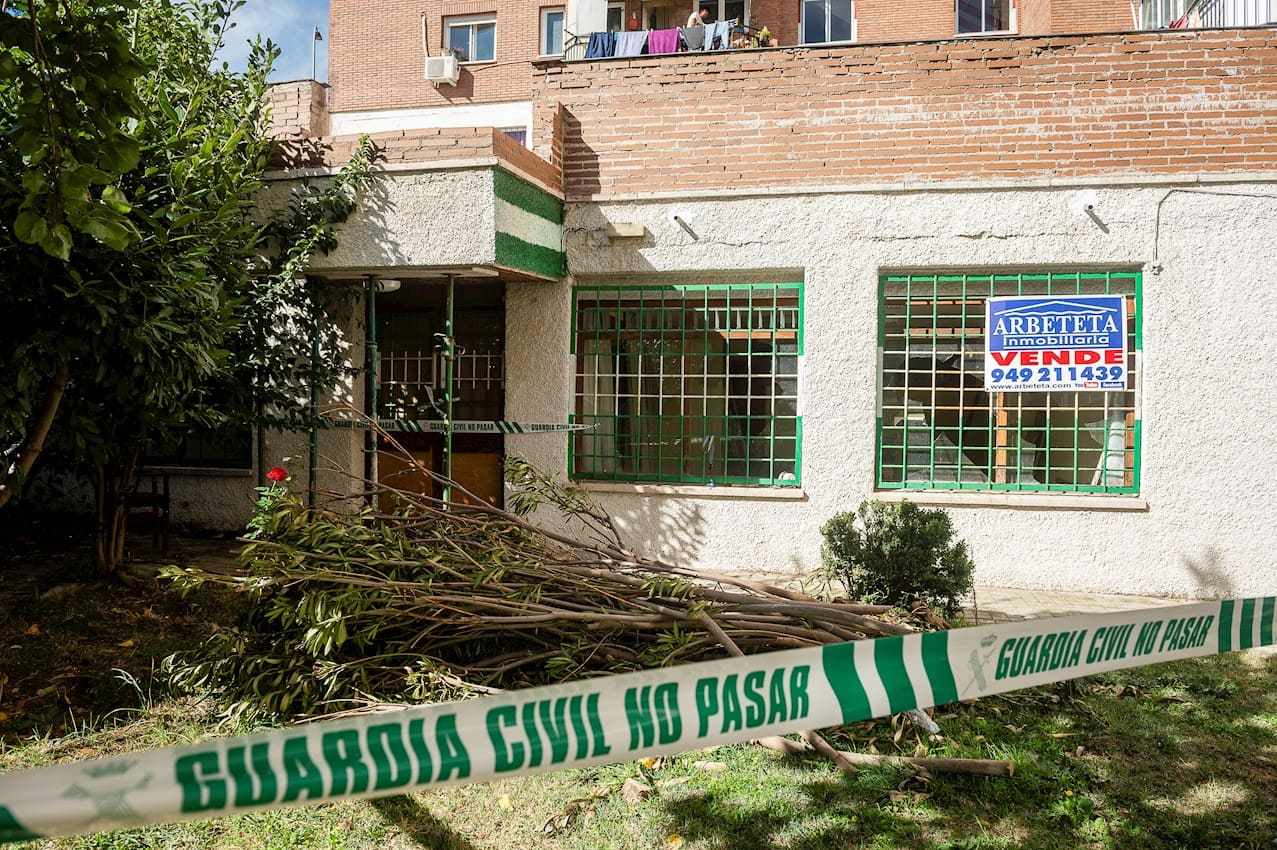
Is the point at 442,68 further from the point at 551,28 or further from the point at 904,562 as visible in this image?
the point at 904,562

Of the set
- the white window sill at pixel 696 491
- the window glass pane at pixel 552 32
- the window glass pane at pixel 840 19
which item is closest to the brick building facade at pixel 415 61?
the window glass pane at pixel 552 32

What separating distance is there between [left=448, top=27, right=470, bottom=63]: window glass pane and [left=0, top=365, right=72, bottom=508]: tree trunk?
1964 cm

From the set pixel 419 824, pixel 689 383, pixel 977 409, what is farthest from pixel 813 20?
pixel 419 824

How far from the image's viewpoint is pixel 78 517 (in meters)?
10.3

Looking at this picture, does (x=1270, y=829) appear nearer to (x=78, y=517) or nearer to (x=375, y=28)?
(x=78, y=517)

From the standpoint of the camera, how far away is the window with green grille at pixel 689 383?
8.84m

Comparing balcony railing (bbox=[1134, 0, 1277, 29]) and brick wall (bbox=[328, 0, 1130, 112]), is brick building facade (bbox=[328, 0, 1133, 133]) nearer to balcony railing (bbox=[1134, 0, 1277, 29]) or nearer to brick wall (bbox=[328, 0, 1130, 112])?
brick wall (bbox=[328, 0, 1130, 112])

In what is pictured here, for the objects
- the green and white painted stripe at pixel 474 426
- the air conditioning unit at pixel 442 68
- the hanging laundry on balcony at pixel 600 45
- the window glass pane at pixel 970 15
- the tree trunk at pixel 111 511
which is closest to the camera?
the tree trunk at pixel 111 511

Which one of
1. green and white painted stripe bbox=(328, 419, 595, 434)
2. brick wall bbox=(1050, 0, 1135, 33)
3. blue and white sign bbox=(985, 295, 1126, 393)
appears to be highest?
brick wall bbox=(1050, 0, 1135, 33)

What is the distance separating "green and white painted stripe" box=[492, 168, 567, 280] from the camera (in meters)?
7.87

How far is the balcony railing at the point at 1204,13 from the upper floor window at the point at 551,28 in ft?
41.0

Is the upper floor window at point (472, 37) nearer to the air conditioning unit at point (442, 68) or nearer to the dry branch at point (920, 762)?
the air conditioning unit at point (442, 68)

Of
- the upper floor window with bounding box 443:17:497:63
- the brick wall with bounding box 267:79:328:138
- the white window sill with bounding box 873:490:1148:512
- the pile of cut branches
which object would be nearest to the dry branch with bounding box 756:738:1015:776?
the pile of cut branches

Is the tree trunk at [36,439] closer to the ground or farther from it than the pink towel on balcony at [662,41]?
closer to the ground
